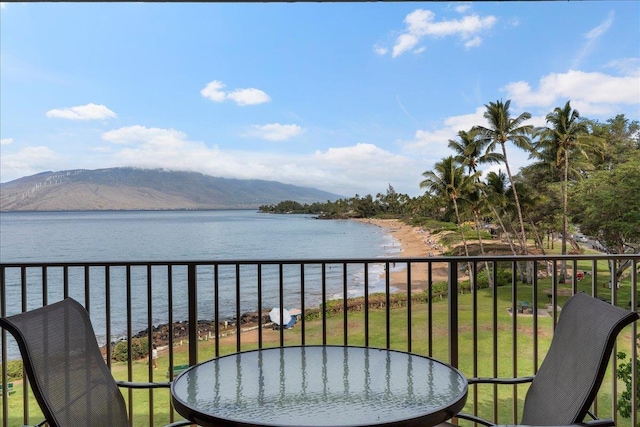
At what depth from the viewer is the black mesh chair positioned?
4.75 ft

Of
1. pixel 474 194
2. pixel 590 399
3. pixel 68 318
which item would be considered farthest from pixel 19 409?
pixel 474 194

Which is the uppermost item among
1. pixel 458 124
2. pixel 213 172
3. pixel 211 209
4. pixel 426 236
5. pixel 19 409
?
pixel 458 124

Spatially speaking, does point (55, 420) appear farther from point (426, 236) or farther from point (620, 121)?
point (426, 236)

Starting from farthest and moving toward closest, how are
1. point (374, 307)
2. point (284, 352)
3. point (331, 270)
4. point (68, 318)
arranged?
1. point (331, 270)
2. point (374, 307)
3. point (284, 352)
4. point (68, 318)

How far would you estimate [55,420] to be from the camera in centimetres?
144

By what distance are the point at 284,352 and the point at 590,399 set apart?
43.0 inches

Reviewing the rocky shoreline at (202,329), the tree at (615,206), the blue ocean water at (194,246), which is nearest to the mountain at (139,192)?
the blue ocean water at (194,246)

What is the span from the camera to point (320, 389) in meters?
1.49

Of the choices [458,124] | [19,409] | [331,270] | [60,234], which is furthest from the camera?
[458,124]

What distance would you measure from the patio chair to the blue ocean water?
66.9 feet

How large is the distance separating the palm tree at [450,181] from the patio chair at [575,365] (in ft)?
82.8

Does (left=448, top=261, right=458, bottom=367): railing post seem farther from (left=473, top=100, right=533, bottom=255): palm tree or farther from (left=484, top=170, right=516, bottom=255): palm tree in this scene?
(left=484, top=170, right=516, bottom=255): palm tree

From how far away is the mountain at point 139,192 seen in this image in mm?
29938

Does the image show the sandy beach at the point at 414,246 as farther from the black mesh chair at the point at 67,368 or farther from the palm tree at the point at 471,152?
the black mesh chair at the point at 67,368
